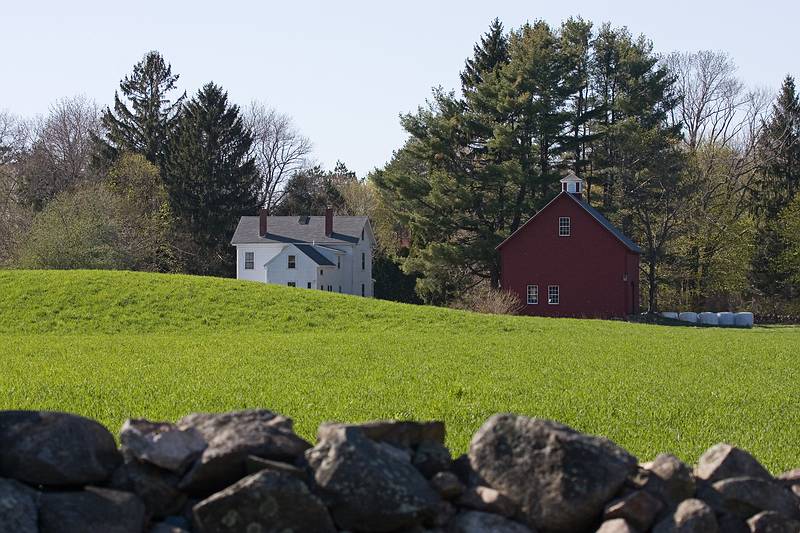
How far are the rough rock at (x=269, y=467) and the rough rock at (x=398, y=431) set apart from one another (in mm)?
268

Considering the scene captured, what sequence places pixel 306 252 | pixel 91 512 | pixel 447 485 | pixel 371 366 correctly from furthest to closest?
1. pixel 306 252
2. pixel 371 366
3. pixel 447 485
4. pixel 91 512

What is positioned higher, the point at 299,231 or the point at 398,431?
the point at 299,231

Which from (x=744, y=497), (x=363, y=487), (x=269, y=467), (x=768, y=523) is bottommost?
(x=768, y=523)

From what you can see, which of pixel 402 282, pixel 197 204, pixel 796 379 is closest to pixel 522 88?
pixel 402 282

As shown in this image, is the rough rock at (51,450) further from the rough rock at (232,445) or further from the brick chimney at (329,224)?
the brick chimney at (329,224)

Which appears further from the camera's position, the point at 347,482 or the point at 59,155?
the point at 59,155

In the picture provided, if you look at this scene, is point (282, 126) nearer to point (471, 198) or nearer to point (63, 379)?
point (471, 198)

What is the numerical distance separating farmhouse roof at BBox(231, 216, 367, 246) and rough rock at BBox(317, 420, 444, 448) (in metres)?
71.5

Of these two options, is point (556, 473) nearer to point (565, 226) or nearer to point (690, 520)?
point (690, 520)

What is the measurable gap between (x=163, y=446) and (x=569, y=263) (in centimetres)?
5546

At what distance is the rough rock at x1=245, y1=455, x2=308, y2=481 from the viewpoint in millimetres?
5145

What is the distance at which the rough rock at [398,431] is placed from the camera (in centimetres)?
544

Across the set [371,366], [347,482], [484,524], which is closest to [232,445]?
[347,482]

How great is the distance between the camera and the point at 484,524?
534 centimetres
